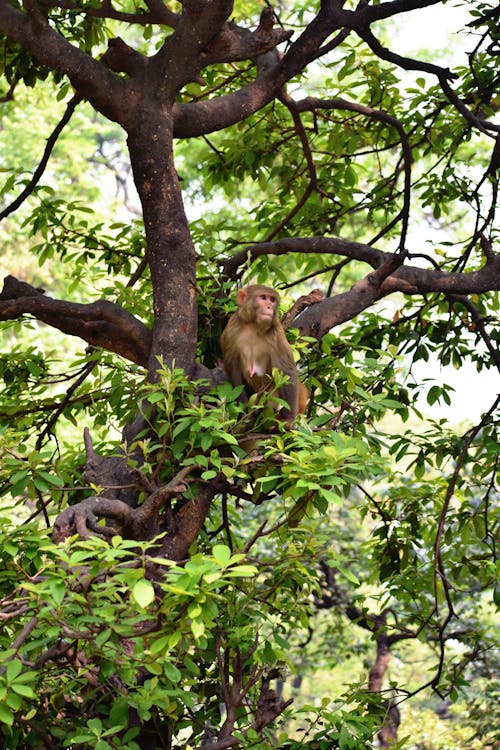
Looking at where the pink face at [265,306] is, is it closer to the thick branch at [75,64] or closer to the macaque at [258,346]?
the macaque at [258,346]

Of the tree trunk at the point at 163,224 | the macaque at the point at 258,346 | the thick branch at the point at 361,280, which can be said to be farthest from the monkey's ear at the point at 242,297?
the tree trunk at the point at 163,224

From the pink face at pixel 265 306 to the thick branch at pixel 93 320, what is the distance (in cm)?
54

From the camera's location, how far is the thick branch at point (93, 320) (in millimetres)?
3545

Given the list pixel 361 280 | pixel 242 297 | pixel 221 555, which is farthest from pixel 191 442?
pixel 361 280

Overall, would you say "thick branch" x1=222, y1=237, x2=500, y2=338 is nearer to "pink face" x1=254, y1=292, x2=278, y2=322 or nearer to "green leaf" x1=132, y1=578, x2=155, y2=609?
"pink face" x1=254, y1=292, x2=278, y2=322

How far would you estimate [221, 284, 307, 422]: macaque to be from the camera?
3822mm

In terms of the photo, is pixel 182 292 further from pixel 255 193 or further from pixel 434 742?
pixel 255 193

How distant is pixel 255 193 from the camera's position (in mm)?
14570

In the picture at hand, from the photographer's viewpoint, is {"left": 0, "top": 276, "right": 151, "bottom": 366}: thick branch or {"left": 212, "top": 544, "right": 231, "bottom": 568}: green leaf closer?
{"left": 212, "top": 544, "right": 231, "bottom": 568}: green leaf

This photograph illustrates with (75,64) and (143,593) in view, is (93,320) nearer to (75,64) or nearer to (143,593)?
(75,64)

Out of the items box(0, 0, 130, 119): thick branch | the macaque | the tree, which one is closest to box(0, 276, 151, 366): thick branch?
the tree

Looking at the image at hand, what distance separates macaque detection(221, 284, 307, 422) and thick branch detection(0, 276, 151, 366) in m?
0.39

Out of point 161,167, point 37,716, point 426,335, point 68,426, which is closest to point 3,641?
point 37,716

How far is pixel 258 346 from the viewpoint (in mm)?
3988
